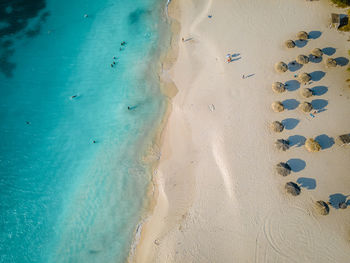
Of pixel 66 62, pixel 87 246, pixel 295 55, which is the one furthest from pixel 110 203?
pixel 295 55

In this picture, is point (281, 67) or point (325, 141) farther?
point (281, 67)

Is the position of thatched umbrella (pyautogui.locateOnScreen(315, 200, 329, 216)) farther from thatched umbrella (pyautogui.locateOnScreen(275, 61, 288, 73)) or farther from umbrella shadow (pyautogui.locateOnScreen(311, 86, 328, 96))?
thatched umbrella (pyautogui.locateOnScreen(275, 61, 288, 73))

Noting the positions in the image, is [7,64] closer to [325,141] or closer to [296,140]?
[296,140]

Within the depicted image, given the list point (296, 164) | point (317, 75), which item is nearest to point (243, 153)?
point (296, 164)

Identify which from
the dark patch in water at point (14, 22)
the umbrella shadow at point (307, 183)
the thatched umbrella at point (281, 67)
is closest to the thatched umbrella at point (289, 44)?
the thatched umbrella at point (281, 67)

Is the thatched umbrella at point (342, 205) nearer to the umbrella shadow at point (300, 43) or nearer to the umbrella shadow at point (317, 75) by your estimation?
the umbrella shadow at point (317, 75)
